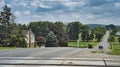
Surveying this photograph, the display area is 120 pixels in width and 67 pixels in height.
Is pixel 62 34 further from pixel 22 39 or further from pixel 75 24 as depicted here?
pixel 75 24

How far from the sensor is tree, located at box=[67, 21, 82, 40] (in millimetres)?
114575

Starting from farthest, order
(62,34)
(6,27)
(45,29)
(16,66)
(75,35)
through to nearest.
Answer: (75,35) → (45,29) → (62,34) → (6,27) → (16,66)

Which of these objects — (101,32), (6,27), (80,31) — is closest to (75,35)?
(80,31)

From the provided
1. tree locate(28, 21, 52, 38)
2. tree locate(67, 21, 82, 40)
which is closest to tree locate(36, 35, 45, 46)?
tree locate(28, 21, 52, 38)

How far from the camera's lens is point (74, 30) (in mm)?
121062

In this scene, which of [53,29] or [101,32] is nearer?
[53,29]

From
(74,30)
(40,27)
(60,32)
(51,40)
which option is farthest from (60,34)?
(74,30)

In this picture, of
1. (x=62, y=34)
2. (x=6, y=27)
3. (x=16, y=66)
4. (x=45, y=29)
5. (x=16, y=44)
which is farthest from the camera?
(x=45, y=29)

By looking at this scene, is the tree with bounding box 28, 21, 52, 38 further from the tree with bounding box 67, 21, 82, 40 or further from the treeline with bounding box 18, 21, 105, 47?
the tree with bounding box 67, 21, 82, 40

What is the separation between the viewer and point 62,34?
92625 millimetres

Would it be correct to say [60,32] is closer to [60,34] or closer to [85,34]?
[60,34]

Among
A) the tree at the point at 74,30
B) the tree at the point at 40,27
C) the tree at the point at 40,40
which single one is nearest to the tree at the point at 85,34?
the tree at the point at 74,30

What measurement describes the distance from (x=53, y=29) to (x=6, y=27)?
77.5ft

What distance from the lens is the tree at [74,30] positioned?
115 m
